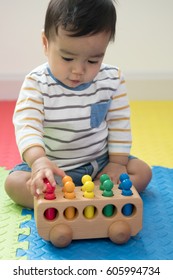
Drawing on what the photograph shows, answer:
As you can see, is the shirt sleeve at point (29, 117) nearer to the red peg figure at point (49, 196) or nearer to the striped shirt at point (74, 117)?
the striped shirt at point (74, 117)

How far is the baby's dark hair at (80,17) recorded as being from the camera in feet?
2.59

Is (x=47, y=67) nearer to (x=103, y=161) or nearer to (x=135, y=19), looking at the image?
(x=103, y=161)

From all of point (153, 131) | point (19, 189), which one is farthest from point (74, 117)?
point (153, 131)

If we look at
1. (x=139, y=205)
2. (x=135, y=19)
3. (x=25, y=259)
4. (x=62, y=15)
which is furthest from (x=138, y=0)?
(x=25, y=259)

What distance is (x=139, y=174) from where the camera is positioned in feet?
3.17

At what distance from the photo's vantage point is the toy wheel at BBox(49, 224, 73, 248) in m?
0.76

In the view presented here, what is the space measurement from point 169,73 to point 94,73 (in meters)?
0.96

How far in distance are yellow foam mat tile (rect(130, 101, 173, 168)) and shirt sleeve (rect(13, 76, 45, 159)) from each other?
0.37 metres

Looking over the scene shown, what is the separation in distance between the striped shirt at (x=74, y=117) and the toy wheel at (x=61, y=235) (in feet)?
0.51

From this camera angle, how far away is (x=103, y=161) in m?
0.99

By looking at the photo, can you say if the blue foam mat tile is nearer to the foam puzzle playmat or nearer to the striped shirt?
the foam puzzle playmat

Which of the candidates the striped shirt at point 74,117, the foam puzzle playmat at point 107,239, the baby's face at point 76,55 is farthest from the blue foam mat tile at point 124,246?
the baby's face at point 76,55

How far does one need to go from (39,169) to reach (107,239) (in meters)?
0.17
